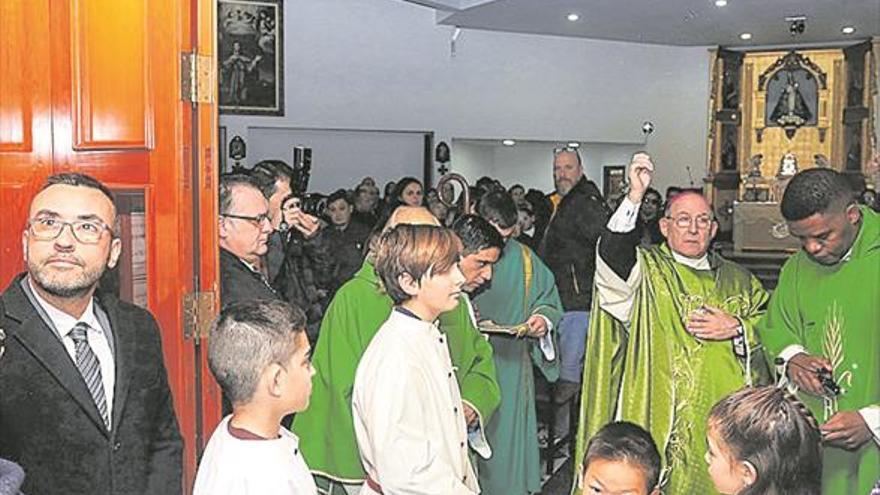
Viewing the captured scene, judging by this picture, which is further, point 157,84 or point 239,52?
point 239,52

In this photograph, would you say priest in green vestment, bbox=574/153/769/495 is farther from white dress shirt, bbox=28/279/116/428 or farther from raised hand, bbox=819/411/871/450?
white dress shirt, bbox=28/279/116/428

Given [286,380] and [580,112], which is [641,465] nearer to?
[286,380]

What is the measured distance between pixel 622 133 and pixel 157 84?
14506 millimetres

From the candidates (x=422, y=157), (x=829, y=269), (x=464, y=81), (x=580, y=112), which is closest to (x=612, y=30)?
(x=580, y=112)

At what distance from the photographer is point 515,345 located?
16.4ft

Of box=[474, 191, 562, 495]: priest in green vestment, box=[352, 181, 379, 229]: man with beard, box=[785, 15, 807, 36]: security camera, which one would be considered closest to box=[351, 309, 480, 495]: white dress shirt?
box=[474, 191, 562, 495]: priest in green vestment

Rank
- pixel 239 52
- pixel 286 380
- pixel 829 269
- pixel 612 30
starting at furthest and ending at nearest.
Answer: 1. pixel 612 30
2. pixel 239 52
3. pixel 829 269
4. pixel 286 380

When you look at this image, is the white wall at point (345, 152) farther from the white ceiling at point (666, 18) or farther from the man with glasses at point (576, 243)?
the man with glasses at point (576, 243)

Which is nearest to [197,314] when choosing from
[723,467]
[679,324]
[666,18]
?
[723,467]

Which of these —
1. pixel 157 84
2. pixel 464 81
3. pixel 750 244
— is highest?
pixel 464 81

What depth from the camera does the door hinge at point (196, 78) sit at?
2.81m

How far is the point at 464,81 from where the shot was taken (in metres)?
14.6

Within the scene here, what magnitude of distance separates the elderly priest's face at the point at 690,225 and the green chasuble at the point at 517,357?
4.08ft

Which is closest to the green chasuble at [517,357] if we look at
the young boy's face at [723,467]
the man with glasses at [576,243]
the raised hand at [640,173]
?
the man with glasses at [576,243]
